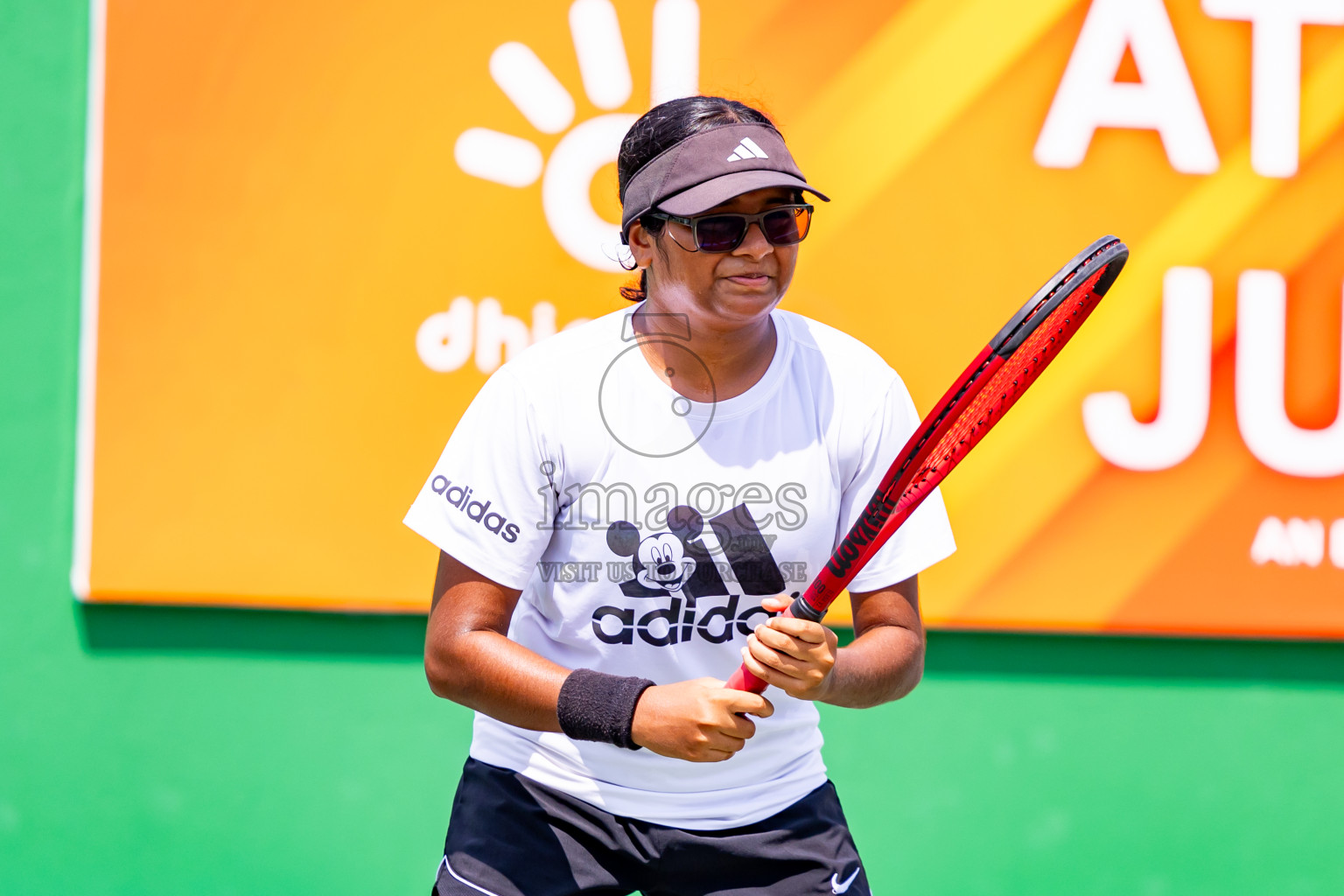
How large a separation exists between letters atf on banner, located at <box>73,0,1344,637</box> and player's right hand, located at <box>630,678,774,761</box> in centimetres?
124

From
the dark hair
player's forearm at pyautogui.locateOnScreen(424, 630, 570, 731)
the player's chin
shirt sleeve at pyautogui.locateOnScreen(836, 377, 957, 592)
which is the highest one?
the dark hair

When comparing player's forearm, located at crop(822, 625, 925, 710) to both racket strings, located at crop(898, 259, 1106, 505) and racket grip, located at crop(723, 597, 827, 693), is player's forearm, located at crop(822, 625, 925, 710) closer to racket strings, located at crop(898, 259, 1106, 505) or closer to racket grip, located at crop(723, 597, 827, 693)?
racket grip, located at crop(723, 597, 827, 693)

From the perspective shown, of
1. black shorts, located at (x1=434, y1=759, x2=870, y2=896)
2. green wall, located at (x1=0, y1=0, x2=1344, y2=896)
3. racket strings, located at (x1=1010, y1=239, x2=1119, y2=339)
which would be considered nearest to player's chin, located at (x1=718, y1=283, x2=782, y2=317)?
racket strings, located at (x1=1010, y1=239, x2=1119, y2=339)

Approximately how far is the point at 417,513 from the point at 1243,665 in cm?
205

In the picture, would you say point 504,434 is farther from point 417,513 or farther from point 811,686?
point 811,686

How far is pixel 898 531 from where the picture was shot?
1.80 m

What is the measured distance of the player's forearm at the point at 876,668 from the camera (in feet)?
5.32

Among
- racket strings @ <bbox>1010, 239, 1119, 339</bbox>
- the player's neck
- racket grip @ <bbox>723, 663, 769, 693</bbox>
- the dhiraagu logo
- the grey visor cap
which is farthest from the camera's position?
the dhiraagu logo

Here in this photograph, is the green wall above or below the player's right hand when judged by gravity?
below

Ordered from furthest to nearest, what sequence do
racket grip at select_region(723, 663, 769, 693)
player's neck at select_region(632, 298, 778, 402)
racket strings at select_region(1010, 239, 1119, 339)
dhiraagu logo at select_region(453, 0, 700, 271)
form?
dhiraagu logo at select_region(453, 0, 700, 271) → player's neck at select_region(632, 298, 778, 402) → racket grip at select_region(723, 663, 769, 693) → racket strings at select_region(1010, 239, 1119, 339)

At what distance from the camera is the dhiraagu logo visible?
2.62 m

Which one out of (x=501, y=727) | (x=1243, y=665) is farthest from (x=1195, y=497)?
(x=501, y=727)

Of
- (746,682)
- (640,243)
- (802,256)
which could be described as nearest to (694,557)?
(746,682)

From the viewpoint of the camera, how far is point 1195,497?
2691 mm
